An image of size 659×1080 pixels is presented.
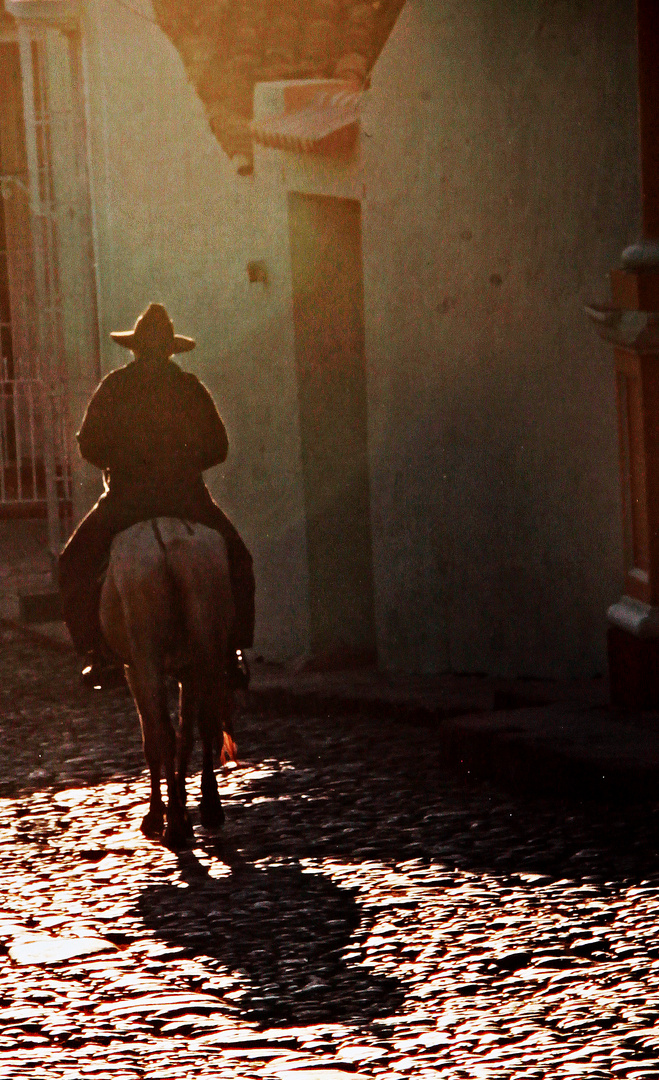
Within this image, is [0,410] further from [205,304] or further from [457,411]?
[457,411]

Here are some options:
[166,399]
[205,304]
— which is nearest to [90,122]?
[205,304]

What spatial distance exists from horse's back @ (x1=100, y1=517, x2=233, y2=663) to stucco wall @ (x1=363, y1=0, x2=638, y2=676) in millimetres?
2275

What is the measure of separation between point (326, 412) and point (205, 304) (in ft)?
5.26

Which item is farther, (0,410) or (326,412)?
(0,410)

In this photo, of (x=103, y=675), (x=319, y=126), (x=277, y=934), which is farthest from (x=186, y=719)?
(x=319, y=126)

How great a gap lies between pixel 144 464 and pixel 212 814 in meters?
1.36

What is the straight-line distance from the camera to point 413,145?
36.4ft

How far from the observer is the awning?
1160 cm

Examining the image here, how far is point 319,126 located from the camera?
38.4ft

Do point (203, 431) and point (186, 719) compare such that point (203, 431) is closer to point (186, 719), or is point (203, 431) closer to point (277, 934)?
point (186, 719)

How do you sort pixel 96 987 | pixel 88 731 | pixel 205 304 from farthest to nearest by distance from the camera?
pixel 205 304
pixel 88 731
pixel 96 987

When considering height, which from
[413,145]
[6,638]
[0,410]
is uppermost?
[413,145]

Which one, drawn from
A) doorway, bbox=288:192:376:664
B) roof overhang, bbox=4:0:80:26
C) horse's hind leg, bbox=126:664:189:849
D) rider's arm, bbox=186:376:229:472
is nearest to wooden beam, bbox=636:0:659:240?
rider's arm, bbox=186:376:229:472

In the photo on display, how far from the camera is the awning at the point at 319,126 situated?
11.6 m
